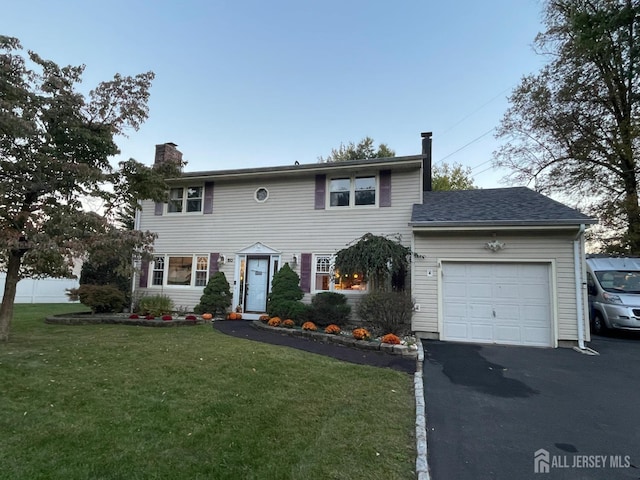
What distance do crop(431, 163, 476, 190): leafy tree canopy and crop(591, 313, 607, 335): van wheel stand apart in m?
17.3

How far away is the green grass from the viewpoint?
8.95 feet

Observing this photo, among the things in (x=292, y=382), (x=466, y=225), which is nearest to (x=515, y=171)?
(x=466, y=225)

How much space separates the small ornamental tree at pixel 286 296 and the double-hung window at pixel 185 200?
4.43 m

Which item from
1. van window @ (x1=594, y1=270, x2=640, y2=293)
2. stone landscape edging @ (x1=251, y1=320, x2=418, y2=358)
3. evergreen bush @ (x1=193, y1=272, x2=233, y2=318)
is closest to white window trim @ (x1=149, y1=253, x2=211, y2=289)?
evergreen bush @ (x1=193, y1=272, x2=233, y2=318)

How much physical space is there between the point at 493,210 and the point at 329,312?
526cm

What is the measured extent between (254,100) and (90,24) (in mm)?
5565

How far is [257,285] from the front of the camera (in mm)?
11219

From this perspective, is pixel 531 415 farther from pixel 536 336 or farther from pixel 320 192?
pixel 320 192

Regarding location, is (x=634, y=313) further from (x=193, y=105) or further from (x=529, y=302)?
(x=193, y=105)

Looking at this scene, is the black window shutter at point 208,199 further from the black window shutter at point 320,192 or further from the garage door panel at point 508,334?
the garage door panel at point 508,334

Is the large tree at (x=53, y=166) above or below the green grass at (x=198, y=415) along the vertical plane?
above

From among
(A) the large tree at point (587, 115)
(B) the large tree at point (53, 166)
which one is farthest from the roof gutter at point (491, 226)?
(A) the large tree at point (587, 115)

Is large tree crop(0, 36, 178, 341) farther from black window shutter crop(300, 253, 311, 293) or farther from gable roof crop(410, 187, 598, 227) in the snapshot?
gable roof crop(410, 187, 598, 227)

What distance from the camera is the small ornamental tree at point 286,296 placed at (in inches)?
362
